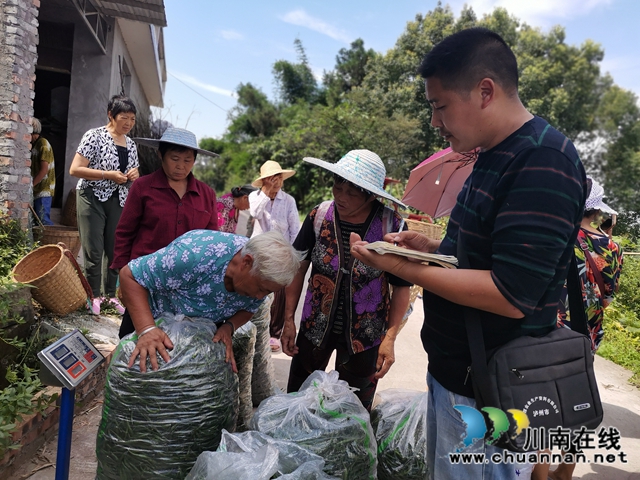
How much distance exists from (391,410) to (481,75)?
1899mm

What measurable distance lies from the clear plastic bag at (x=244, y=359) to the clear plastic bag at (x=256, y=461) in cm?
83

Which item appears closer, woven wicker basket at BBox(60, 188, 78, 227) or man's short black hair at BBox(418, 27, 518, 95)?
man's short black hair at BBox(418, 27, 518, 95)

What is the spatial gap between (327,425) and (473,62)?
1.51 meters

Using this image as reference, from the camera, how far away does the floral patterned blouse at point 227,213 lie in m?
5.65

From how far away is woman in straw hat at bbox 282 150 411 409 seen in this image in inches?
96.9

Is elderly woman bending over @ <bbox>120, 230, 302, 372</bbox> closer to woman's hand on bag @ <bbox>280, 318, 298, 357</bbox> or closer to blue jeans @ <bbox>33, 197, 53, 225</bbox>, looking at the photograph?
woman's hand on bag @ <bbox>280, 318, 298, 357</bbox>

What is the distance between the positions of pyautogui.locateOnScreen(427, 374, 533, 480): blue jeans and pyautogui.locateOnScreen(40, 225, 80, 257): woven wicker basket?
14.5 feet

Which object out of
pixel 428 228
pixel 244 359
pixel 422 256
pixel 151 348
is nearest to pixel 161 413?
pixel 151 348

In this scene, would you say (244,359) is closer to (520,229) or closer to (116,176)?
Result: (520,229)

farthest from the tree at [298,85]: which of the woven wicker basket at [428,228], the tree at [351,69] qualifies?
the woven wicker basket at [428,228]

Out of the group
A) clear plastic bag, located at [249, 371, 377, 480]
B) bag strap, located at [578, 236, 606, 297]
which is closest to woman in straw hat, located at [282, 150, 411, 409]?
clear plastic bag, located at [249, 371, 377, 480]

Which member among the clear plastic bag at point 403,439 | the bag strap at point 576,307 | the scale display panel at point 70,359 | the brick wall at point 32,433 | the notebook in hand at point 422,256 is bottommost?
the brick wall at point 32,433

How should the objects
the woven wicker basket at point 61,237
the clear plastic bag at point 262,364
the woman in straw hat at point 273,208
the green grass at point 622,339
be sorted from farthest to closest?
the green grass at point 622,339 < the woman in straw hat at point 273,208 < the woven wicker basket at point 61,237 < the clear plastic bag at point 262,364

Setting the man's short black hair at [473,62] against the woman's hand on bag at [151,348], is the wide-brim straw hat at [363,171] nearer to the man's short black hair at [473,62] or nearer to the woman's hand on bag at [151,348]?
the man's short black hair at [473,62]
